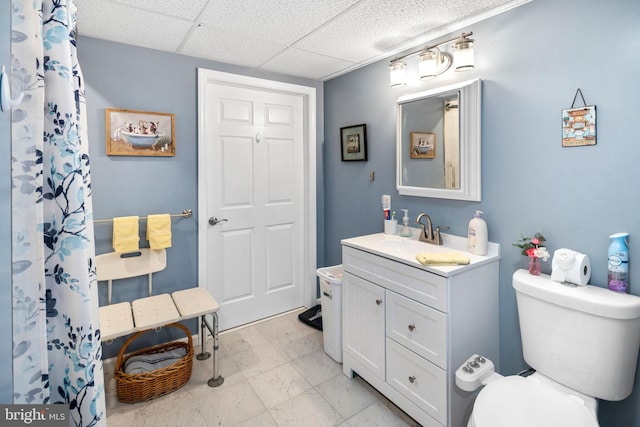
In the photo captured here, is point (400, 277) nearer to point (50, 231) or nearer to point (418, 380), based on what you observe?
point (418, 380)

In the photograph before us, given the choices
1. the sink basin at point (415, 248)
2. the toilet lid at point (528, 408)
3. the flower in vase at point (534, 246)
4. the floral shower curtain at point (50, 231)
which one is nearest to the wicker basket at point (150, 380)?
the floral shower curtain at point (50, 231)

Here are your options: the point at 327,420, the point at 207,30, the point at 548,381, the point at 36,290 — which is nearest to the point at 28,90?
the point at 36,290

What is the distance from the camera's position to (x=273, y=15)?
1.82 meters

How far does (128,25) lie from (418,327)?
2346mm

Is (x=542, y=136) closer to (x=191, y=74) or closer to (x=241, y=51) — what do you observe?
(x=241, y=51)

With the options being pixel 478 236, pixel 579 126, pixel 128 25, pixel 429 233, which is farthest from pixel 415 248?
pixel 128 25

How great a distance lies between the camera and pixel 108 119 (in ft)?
7.10

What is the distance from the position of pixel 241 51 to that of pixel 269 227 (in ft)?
4.63

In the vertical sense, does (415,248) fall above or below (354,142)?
below

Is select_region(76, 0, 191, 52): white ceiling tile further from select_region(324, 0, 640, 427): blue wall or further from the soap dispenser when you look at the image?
the soap dispenser

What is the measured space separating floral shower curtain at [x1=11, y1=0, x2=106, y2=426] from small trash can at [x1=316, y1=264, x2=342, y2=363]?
1.58 m

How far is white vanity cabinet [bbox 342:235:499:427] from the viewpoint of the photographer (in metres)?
1.60

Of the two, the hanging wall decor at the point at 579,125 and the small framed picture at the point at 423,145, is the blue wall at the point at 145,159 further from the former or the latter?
the hanging wall decor at the point at 579,125

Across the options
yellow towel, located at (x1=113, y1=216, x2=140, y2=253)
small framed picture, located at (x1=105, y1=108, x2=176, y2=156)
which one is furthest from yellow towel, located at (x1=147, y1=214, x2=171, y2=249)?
small framed picture, located at (x1=105, y1=108, x2=176, y2=156)
